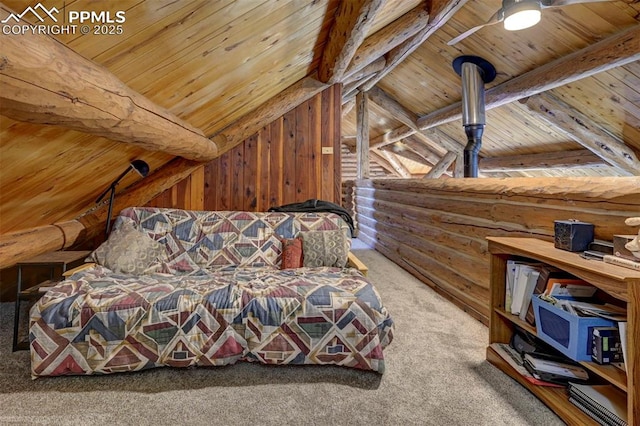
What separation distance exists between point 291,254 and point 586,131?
142 inches

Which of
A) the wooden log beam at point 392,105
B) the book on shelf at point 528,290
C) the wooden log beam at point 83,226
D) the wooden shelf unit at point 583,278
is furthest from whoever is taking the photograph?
the wooden log beam at point 392,105

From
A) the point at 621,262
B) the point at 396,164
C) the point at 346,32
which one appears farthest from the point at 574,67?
the point at 396,164

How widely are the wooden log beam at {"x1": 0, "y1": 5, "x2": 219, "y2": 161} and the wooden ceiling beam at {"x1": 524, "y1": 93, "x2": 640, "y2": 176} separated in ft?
13.5

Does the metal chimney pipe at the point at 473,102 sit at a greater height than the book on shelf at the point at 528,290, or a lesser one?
greater

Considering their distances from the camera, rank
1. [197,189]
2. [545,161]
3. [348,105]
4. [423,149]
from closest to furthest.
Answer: [197,189] → [545,161] → [348,105] → [423,149]

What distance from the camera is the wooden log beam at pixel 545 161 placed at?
13.6ft

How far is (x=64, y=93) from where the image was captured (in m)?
1.10

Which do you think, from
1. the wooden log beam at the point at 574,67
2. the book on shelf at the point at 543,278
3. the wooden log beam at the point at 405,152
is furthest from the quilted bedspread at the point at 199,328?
the wooden log beam at the point at 405,152

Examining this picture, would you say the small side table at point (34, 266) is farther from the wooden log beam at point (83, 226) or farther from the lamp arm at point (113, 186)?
the lamp arm at point (113, 186)

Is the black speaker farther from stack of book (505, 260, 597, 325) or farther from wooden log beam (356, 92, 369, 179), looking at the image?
wooden log beam (356, 92, 369, 179)

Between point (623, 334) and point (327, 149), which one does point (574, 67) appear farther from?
point (623, 334)

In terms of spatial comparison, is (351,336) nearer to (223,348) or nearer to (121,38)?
(223,348)

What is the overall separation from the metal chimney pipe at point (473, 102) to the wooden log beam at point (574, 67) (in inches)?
11.6

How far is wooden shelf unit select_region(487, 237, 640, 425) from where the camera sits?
1.12 m
